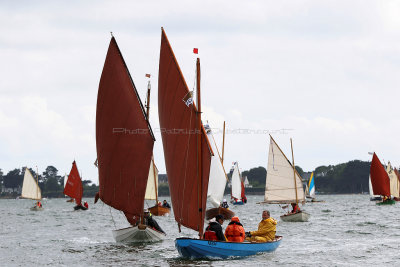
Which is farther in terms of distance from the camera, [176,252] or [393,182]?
[393,182]

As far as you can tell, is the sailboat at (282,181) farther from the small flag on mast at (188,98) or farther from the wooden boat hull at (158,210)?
the small flag on mast at (188,98)

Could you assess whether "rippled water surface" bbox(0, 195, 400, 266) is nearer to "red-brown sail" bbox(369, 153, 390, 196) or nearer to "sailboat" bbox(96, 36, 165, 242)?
"sailboat" bbox(96, 36, 165, 242)

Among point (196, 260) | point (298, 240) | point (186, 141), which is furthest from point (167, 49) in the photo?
point (298, 240)

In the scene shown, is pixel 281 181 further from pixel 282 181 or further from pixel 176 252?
pixel 176 252

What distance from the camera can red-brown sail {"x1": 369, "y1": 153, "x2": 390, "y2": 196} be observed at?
323 feet

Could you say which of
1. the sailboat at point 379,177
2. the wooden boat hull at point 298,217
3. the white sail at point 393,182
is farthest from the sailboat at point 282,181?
the white sail at point 393,182

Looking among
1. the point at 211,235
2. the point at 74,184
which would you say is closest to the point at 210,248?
the point at 211,235

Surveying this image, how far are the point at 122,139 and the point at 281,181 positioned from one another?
3550 centimetres

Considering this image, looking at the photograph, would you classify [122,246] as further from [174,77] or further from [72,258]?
[174,77]

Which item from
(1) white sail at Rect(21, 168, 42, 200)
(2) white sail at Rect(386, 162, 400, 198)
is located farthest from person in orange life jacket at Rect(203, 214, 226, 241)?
(1) white sail at Rect(21, 168, 42, 200)

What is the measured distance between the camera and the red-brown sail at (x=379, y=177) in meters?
98.4

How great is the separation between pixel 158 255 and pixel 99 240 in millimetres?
11763

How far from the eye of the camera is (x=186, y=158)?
2700 centimetres

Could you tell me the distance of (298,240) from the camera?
39062mm
